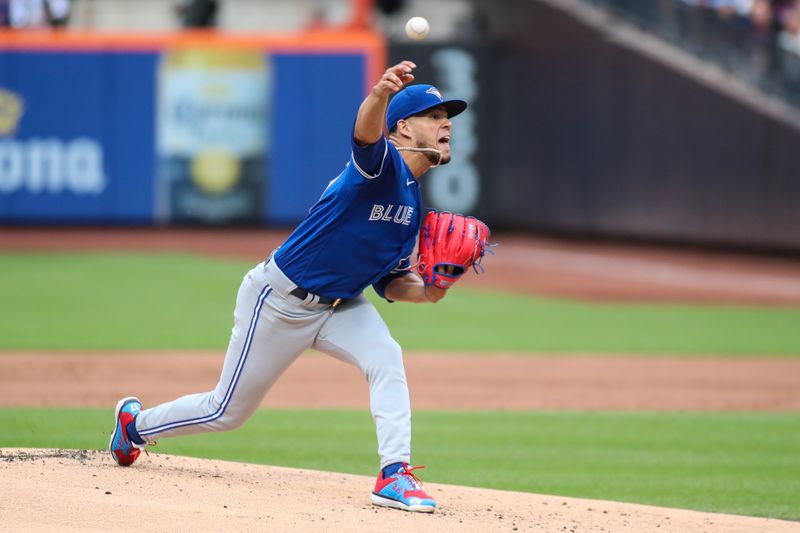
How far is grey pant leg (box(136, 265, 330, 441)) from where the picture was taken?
5023 millimetres

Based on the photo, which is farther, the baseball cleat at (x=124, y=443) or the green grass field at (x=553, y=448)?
the green grass field at (x=553, y=448)

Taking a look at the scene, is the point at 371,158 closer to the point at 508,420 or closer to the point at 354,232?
the point at 354,232

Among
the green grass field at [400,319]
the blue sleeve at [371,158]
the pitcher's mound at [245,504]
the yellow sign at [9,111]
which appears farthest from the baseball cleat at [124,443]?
the yellow sign at [9,111]

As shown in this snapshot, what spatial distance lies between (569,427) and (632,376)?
2.20 meters

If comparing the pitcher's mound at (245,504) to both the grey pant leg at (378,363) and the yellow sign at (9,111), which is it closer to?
the grey pant leg at (378,363)

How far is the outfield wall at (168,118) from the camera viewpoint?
19.8m

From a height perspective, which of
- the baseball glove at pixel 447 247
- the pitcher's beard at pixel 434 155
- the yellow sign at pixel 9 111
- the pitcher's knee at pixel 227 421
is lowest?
the yellow sign at pixel 9 111

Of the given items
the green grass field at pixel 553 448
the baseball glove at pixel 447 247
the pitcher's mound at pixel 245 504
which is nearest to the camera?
the pitcher's mound at pixel 245 504

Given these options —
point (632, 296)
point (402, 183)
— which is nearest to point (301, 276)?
point (402, 183)

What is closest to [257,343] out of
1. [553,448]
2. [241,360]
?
[241,360]

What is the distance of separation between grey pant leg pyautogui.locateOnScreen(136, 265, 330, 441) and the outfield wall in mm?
14817

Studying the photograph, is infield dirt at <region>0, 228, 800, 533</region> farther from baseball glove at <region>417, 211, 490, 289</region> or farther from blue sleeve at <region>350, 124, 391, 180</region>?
blue sleeve at <region>350, 124, 391, 180</region>

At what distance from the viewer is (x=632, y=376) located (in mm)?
9930

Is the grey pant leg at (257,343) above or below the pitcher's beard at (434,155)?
below
